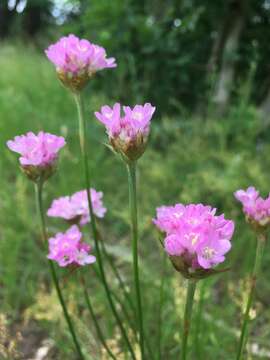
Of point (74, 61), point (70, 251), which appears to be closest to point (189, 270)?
point (70, 251)

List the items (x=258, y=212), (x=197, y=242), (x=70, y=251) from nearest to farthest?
(x=197, y=242)
(x=258, y=212)
(x=70, y=251)

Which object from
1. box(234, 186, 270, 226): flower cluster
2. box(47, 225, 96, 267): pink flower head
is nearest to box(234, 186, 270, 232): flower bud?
box(234, 186, 270, 226): flower cluster

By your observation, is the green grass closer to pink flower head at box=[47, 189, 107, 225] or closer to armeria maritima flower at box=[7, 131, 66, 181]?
pink flower head at box=[47, 189, 107, 225]

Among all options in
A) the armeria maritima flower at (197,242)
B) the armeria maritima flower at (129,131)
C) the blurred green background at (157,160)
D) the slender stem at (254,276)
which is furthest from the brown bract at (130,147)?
the blurred green background at (157,160)

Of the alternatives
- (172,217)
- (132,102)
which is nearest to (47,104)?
(132,102)

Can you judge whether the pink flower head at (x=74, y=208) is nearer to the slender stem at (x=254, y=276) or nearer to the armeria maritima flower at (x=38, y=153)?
the armeria maritima flower at (x=38, y=153)

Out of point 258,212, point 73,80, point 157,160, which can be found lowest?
point 258,212

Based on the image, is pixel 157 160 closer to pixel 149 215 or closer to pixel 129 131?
pixel 149 215
